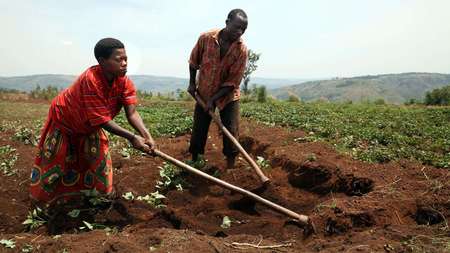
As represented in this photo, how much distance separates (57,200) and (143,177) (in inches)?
50.7

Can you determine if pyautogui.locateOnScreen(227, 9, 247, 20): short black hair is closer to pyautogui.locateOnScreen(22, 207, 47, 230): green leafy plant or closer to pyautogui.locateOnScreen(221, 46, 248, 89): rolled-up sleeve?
pyautogui.locateOnScreen(221, 46, 248, 89): rolled-up sleeve

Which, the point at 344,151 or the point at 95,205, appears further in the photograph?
the point at 344,151

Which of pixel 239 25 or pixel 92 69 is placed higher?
pixel 239 25

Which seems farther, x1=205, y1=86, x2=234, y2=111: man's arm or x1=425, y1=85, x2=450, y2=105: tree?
x1=425, y1=85, x2=450, y2=105: tree

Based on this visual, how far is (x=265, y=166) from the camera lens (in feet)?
19.0

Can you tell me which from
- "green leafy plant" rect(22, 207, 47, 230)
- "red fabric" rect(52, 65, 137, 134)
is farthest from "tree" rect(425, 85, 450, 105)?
"green leafy plant" rect(22, 207, 47, 230)

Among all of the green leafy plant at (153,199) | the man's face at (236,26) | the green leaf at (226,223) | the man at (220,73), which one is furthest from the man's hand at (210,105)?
the green leaf at (226,223)

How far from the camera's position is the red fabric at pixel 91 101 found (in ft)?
11.1

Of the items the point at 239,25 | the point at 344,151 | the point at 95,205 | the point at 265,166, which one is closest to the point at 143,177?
the point at 95,205

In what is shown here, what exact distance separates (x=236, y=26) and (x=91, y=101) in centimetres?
180

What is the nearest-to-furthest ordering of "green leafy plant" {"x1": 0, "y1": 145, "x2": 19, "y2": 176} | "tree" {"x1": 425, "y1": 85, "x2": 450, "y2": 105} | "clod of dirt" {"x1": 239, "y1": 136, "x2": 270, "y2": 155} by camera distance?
"green leafy plant" {"x1": 0, "y1": 145, "x2": 19, "y2": 176} → "clod of dirt" {"x1": 239, "y1": 136, "x2": 270, "y2": 155} → "tree" {"x1": 425, "y1": 85, "x2": 450, "y2": 105}

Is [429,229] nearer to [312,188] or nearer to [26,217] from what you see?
[312,188]

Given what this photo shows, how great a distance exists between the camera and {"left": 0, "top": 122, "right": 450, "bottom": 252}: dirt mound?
2.81 metres

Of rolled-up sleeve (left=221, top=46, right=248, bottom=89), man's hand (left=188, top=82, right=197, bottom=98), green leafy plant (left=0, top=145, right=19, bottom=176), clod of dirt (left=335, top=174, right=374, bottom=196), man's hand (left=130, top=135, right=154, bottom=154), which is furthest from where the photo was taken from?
green leafy plant (left=0, top=145, right=19, bottom=176)
